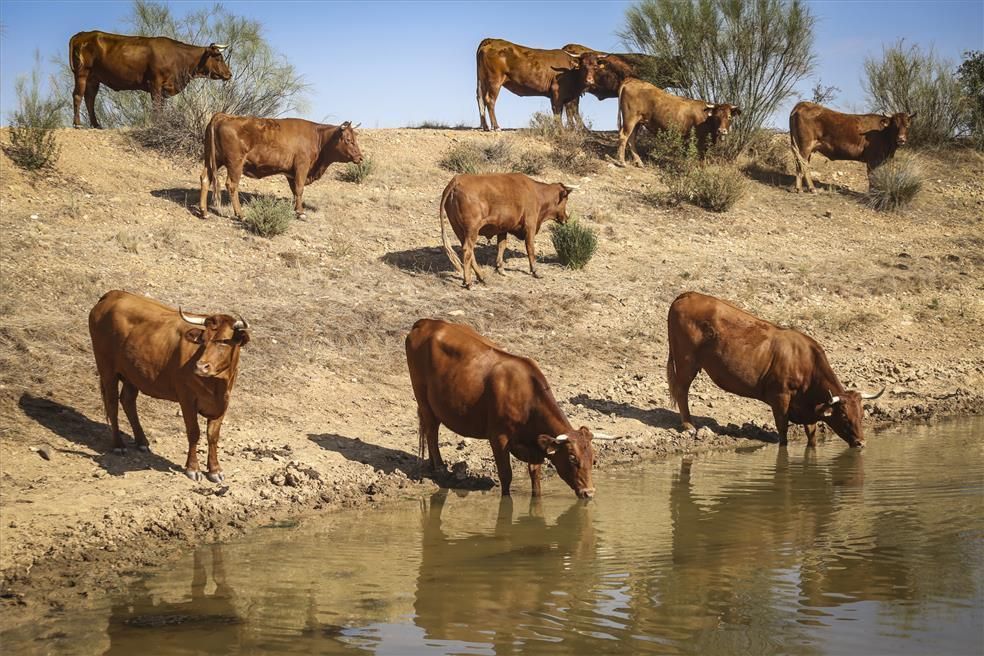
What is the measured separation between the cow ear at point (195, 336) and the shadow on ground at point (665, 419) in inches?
189

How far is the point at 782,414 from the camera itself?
39.7 feet

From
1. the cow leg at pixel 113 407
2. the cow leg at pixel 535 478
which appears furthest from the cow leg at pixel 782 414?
the cow leg at pixel 113 407

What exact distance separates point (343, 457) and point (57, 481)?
8.20 ft

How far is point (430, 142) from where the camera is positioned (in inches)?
914

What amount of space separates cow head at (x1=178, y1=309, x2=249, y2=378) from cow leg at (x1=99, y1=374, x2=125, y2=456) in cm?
112

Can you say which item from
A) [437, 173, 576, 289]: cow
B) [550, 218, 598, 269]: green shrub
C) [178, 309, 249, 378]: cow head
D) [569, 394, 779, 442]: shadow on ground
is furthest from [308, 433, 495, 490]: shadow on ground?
[550, 218, 598, 269]: green shrub

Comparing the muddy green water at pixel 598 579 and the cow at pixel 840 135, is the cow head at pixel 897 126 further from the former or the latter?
the muddy green water at pixel 598 579

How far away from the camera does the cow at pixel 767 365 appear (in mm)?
11961

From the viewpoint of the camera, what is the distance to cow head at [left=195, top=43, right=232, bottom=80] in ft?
68.8

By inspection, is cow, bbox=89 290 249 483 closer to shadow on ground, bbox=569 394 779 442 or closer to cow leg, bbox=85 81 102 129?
shadow on ground, bbox=569 394 779 442

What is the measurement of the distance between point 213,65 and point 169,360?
495 inches

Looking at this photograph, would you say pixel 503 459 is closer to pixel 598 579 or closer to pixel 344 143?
pixel 598 579

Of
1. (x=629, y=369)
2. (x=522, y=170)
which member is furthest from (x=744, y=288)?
(x=522, y=170)

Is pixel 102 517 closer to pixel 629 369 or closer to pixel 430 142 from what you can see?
pixel 629 369
